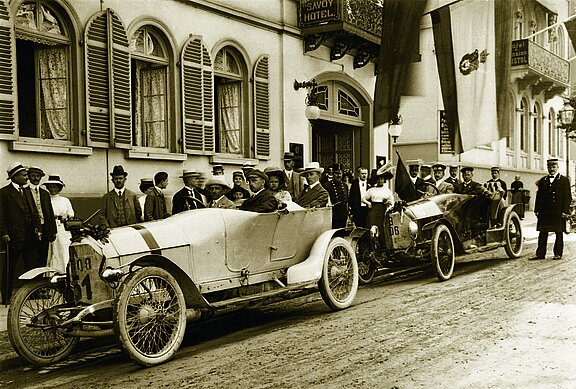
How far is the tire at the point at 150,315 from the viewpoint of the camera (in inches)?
212

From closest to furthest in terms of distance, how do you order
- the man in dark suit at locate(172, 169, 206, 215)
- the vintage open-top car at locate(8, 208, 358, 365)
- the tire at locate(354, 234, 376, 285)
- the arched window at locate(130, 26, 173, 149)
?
the vintage open-top car at locate(8, 208, 358, 365) < the man in dark suit at locate(172, 169, 206, 215) < the tire at locate(354, 234, 376, 285) < the arched window at locate(130, 26, 173, 149)

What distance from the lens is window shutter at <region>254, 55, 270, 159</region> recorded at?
14.2 m

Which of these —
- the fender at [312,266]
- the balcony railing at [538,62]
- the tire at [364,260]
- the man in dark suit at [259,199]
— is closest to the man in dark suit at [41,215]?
the man in dark suit at [259,199]

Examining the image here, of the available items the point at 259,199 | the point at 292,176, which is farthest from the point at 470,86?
the point at 259,199

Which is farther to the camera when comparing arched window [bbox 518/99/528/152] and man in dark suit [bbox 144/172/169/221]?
arched window [bbox 518/99/528/152]

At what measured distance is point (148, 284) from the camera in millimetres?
5730

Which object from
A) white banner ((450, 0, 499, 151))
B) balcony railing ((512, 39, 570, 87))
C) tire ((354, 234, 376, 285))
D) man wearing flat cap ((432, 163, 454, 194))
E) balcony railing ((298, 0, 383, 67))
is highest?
balcony railing ((512, 39, 570, 87))

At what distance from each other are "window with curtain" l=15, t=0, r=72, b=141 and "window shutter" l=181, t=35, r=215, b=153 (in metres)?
2.52

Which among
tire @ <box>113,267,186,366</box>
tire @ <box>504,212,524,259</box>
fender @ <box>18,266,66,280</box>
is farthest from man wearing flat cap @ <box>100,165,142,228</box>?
tire @ <box>504,212,524,259</box>

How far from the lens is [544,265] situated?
11.4 m

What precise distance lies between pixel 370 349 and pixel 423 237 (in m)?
4.66

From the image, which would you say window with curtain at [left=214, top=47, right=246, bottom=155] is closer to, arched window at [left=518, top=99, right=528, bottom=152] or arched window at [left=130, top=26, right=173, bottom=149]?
arched window at [left=130, top=26, right=173, bottom=149]

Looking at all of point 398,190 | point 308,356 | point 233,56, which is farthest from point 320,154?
point 308,356

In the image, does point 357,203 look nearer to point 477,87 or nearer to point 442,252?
point 442,252
